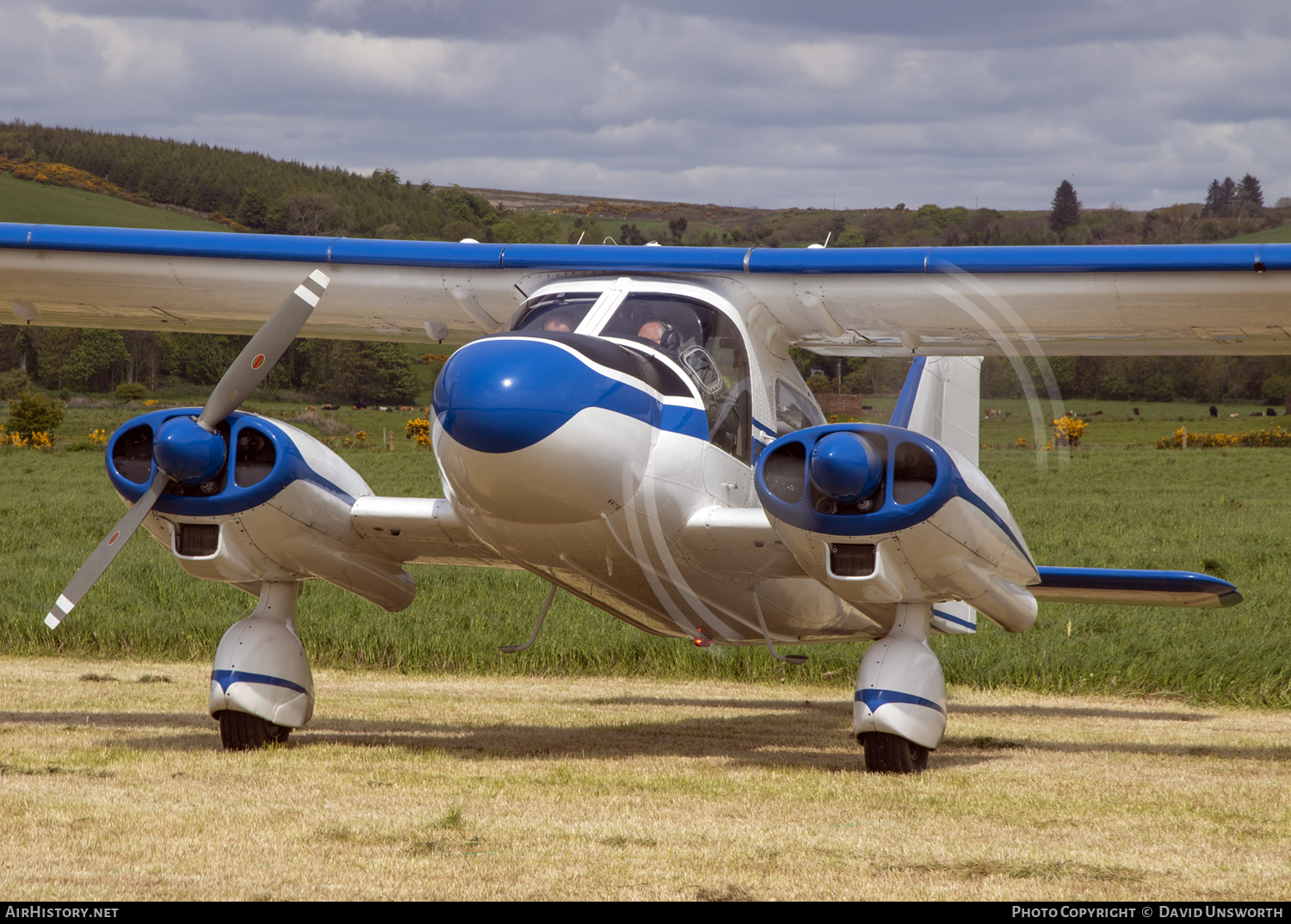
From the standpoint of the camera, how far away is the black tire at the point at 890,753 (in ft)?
25.2

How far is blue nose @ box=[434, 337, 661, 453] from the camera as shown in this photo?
6391mm

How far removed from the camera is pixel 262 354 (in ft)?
27.6

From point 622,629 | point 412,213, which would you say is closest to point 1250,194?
point 412,213

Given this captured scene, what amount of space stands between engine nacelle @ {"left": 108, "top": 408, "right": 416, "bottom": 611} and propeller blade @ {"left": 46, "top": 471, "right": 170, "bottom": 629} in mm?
109

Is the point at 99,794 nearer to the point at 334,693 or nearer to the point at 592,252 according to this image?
the point at 592,252

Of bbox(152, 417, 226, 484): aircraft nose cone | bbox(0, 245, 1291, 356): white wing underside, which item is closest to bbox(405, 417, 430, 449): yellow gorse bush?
bbox(0, 245, 1291, 356): white wing underside

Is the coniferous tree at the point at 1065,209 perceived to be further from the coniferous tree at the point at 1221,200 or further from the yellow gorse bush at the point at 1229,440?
the yellow gorse bush at the point at 1229,440

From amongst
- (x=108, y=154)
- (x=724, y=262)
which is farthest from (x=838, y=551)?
(x=108, y=154)

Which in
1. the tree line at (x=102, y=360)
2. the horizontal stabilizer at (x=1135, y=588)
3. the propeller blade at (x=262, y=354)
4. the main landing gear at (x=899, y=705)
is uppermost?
the tree line at (x=102, y=360)

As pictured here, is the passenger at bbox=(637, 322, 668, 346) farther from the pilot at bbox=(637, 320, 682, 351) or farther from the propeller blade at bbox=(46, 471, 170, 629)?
the propeller blade at bbox=(46, 471, 170, 629)

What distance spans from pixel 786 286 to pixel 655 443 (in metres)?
2.01

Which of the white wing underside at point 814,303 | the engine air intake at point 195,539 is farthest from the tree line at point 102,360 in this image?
the engine air intake at point 195,539

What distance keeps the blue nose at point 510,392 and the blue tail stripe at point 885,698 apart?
104 inches
